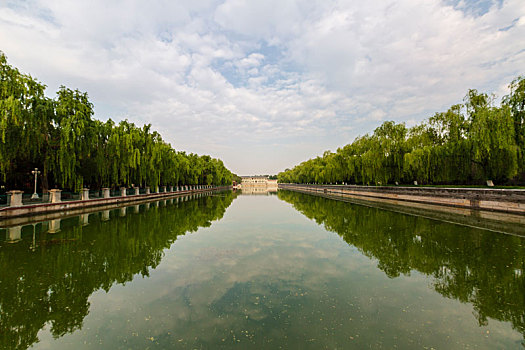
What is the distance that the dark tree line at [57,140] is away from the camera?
608 inches

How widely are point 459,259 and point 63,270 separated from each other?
10202 mm

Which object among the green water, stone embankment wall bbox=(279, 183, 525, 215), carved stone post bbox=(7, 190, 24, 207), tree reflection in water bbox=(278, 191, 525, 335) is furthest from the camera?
stone embankment wall bbox=(279, 183, 525, 215)

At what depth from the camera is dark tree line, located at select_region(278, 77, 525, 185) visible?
58.7ft

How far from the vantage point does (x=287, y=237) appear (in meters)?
9.70

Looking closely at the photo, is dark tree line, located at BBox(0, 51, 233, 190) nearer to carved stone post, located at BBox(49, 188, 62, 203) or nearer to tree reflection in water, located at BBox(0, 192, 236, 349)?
carved stone post, located at BBox(49, 188, 62, 203)

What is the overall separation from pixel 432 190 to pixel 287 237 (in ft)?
57.2

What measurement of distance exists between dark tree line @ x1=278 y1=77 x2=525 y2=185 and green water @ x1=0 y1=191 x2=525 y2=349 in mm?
13060

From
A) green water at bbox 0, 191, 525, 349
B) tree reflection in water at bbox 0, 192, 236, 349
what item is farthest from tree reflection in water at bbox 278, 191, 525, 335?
tree reflection in water at bbox 0, 192, 236, 349

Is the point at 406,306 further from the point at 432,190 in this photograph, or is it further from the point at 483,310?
the point at 432,190

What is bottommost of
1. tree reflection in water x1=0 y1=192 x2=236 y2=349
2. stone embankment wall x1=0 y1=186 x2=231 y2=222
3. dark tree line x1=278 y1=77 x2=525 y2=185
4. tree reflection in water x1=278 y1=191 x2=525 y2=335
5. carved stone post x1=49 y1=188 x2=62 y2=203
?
tree reflection in water x1=278 y1=191 x2=525 y2=335

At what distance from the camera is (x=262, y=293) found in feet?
15.7

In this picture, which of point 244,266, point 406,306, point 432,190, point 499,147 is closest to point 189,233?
point 244,266

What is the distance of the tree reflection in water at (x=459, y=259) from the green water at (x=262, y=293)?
0.04 meters

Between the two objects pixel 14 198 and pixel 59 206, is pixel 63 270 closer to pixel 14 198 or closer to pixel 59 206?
pixel 14 198
